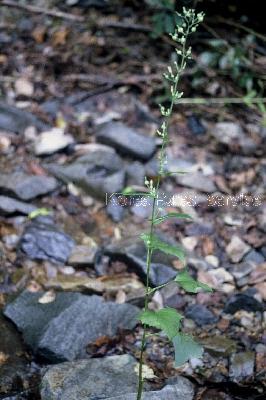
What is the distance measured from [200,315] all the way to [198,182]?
1.44m

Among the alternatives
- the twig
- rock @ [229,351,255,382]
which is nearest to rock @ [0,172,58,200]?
rock @ [229,351,255,382]

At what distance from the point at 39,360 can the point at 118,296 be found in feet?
2.24

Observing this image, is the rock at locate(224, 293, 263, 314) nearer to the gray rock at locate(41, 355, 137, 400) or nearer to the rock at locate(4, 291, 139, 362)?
the rock at locate(4, 291, 139, 362)

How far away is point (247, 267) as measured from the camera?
12.0 ft

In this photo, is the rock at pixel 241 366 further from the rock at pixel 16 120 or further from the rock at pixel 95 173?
the rock at pixel 16 120

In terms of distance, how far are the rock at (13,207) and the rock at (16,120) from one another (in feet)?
3.09

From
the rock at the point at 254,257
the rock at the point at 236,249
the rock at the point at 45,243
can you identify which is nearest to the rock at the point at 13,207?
the rock at the point at 45,243

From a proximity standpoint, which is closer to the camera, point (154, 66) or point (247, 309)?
point (247, 309)

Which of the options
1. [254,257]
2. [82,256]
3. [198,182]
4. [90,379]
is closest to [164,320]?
[90,379]

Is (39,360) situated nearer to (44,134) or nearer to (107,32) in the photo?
(44,134)

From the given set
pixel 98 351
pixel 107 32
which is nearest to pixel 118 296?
pixel 98 351

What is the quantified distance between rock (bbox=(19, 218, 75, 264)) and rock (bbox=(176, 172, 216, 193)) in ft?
3.94

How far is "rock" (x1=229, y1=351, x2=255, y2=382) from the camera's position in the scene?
9.36 feet

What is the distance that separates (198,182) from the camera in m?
4.40
